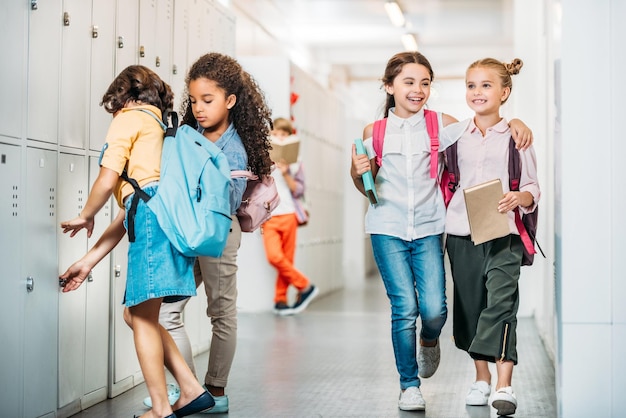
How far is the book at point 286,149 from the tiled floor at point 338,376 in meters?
1.29

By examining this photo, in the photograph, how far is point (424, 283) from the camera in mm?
3893

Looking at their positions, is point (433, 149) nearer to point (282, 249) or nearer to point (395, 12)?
point (282, 249)

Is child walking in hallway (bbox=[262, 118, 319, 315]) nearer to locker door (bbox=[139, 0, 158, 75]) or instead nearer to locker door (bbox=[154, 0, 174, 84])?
locker door (bbox=[154, 0, 174, 84])

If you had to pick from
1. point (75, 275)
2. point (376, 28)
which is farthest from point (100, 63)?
point (376, 28)

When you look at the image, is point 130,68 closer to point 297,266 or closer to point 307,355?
point 307,355

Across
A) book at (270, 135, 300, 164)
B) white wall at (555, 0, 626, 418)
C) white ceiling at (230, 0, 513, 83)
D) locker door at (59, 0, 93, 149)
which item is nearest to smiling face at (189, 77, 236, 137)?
locker door at (59, 0, 93, 149)

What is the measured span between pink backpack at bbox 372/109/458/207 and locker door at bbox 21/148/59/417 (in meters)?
1.26

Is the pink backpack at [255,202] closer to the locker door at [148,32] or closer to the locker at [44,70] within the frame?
the locker at [44,70]

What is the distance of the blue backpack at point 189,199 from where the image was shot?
321 centimetres

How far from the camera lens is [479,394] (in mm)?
4070

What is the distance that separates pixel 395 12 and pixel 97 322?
26.9ft

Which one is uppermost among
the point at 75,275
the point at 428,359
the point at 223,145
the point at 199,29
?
the point at 199,29

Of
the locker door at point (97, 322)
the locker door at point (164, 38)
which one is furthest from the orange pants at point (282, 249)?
the locker door at point (97, 322)

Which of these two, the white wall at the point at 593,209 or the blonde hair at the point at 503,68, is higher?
the blonde hair at the point at 503,68
